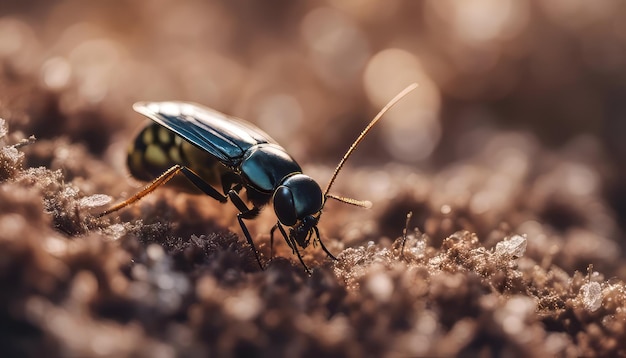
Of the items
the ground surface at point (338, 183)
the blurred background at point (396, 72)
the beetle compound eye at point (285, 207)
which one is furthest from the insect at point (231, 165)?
the blurred background at point (396, 72)

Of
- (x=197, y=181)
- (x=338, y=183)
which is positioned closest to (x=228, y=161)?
(x=197, y=181)

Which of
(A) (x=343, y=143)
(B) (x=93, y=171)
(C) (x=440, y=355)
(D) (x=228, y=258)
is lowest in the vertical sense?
(C) (x=440, y=355)

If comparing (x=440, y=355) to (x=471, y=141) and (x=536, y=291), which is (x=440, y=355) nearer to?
(x=536, y=291)

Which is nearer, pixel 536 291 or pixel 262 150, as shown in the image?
pixel 536 291

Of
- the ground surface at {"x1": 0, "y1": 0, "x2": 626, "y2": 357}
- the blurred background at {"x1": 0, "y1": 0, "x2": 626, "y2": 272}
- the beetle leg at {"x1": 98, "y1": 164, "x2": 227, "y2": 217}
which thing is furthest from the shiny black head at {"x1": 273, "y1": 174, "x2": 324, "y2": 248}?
the blurred background at {"x1": 0, "y1": 0, "x2": 626, "y2": 272}

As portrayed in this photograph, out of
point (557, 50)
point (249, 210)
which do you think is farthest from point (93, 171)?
point (557, 50)

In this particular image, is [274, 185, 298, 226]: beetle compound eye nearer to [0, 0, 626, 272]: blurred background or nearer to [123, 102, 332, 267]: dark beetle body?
[123, 102, 332, 267]: dark beetle body
